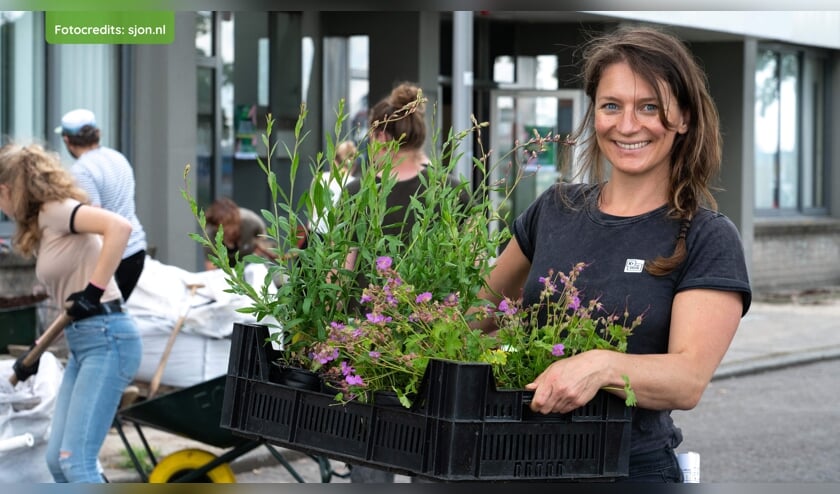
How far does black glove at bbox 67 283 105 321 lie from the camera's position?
5.56m

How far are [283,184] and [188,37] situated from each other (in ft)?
8.22

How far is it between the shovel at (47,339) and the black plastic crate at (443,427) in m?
3.37

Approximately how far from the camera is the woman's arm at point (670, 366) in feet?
7.20

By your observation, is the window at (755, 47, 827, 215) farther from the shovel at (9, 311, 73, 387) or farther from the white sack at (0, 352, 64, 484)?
the shovel at (9, 311, 73, 387)

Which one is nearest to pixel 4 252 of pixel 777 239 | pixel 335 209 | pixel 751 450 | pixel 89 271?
pixel 89 271

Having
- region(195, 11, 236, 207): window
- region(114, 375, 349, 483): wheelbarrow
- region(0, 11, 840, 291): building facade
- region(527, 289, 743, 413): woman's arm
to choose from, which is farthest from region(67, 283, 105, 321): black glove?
region(195, 11, 236, 207): window

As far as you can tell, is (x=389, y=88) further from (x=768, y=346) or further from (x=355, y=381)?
(x=355, y=381)

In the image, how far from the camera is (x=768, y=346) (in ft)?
44.6

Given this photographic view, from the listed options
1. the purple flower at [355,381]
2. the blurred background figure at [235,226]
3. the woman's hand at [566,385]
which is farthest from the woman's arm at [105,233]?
the blurred background figure at [235,226]

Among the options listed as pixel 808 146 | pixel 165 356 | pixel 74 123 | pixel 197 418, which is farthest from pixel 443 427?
pixel 808 146

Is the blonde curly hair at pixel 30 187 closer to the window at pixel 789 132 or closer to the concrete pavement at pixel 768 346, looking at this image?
the concrete pavement at pixel 768 346

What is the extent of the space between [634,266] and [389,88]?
475 inches

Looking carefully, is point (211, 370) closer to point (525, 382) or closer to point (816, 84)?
point (525, 382)

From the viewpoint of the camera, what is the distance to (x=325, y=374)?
2.31m
